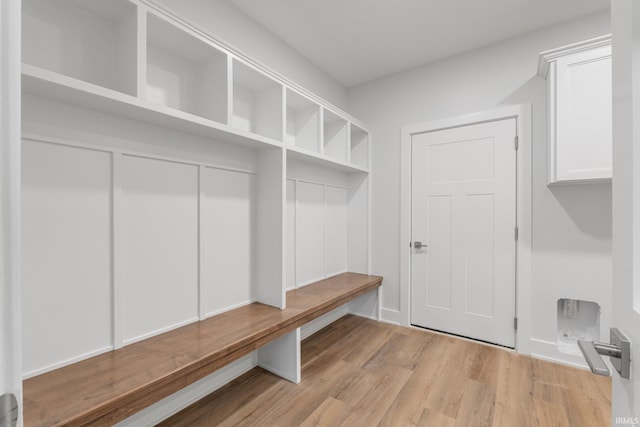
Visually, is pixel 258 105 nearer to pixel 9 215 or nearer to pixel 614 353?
pixel 9 215

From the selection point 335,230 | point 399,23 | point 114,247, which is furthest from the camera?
point 335,230

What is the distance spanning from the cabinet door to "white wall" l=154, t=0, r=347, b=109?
201cm

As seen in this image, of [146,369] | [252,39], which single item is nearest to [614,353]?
[146,369]

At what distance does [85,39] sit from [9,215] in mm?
1451

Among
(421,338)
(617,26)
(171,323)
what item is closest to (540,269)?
(421,338)

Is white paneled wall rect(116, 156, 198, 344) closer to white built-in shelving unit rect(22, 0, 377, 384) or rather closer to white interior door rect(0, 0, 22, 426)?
white built-in shelving unit rect(22, 0, 377, 384)

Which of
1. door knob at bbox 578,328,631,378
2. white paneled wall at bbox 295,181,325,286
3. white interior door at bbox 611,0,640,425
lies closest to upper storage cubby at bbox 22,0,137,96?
white paneled wall at bbox 295,181,325,286

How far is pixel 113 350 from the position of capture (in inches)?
58.8

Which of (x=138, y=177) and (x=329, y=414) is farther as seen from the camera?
(x=329, y=414)

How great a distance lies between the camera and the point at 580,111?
2.03 m

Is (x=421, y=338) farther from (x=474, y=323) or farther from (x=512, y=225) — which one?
(x=512, y=225)

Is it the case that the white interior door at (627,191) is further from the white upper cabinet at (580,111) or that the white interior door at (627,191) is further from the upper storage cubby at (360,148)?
the upper storage cubby at (360,148)

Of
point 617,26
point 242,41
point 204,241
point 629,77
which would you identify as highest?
point 242,41

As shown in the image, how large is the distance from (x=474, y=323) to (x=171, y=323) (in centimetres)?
257
